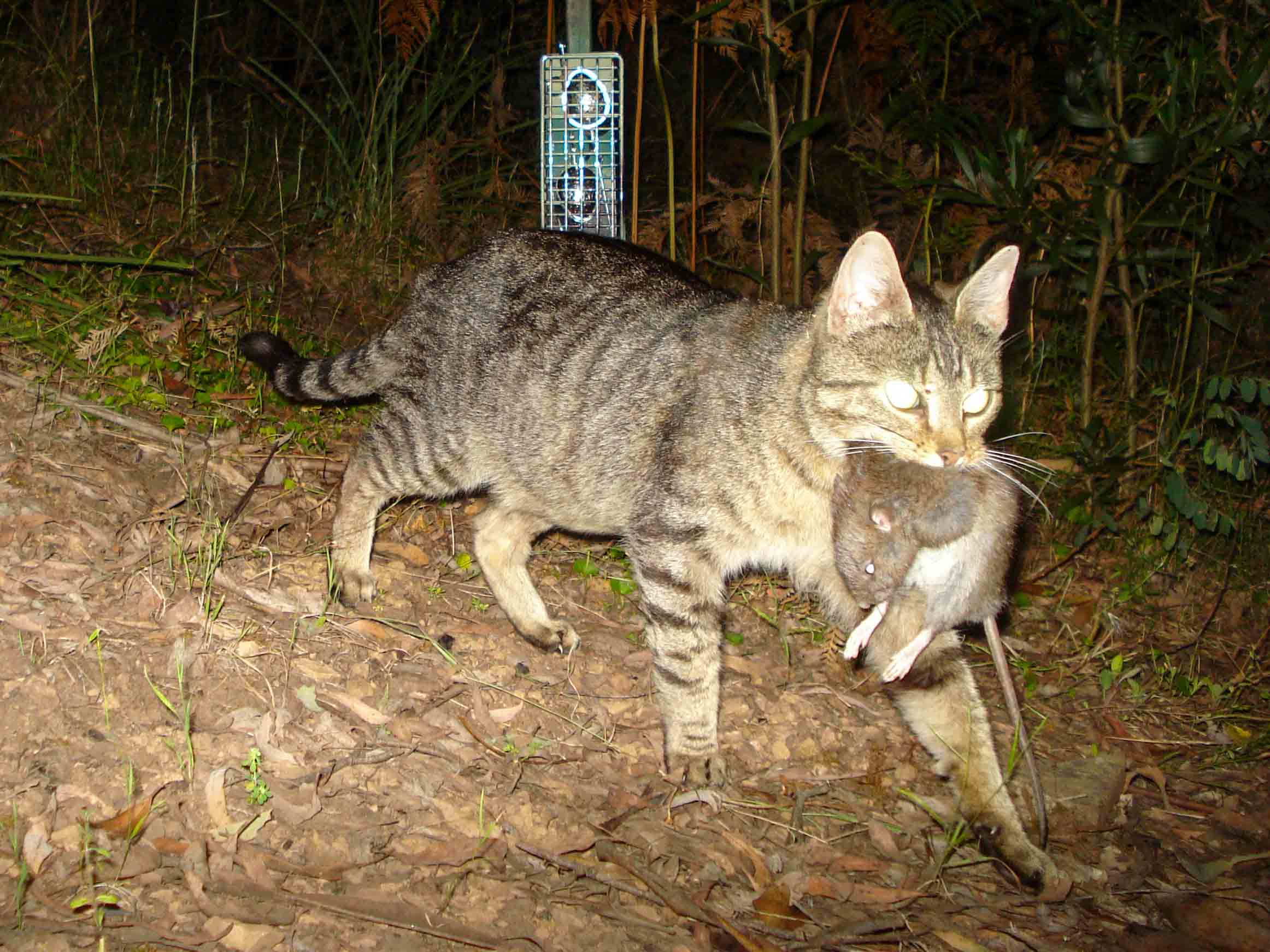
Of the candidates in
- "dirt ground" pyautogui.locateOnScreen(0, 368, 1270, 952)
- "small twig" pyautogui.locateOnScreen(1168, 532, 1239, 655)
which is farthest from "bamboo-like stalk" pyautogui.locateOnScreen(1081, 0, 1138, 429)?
"dirt ground" pyautogui.locateOnScreen(0, 368, 1270, 952)

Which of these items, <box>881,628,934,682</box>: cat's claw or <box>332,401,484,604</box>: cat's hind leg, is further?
<box>332,401,484,604</box>: cat's hind leg

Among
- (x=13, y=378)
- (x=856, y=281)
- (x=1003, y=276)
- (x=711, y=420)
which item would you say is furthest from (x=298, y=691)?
(x=1003, y=276)

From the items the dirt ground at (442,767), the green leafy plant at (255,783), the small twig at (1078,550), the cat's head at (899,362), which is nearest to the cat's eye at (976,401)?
the cat's head at (899,362)

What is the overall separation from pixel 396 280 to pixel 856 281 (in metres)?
3.22

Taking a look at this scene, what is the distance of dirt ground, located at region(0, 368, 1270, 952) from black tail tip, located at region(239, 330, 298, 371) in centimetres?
35

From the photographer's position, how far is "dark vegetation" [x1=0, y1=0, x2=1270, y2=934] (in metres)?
4.21

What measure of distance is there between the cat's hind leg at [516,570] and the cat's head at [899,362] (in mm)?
1271

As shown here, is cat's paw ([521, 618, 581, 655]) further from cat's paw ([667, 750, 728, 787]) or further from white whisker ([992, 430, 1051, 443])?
white whisker ([992, 430, 1051, 443])

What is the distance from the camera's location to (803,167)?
477 centimetres

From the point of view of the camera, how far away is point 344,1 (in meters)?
6.81

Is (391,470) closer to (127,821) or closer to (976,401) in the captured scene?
(127,821)

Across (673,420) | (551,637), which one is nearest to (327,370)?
(551,637)

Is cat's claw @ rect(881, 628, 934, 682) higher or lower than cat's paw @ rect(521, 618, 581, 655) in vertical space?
higher

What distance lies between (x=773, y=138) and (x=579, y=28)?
3.60 ft
